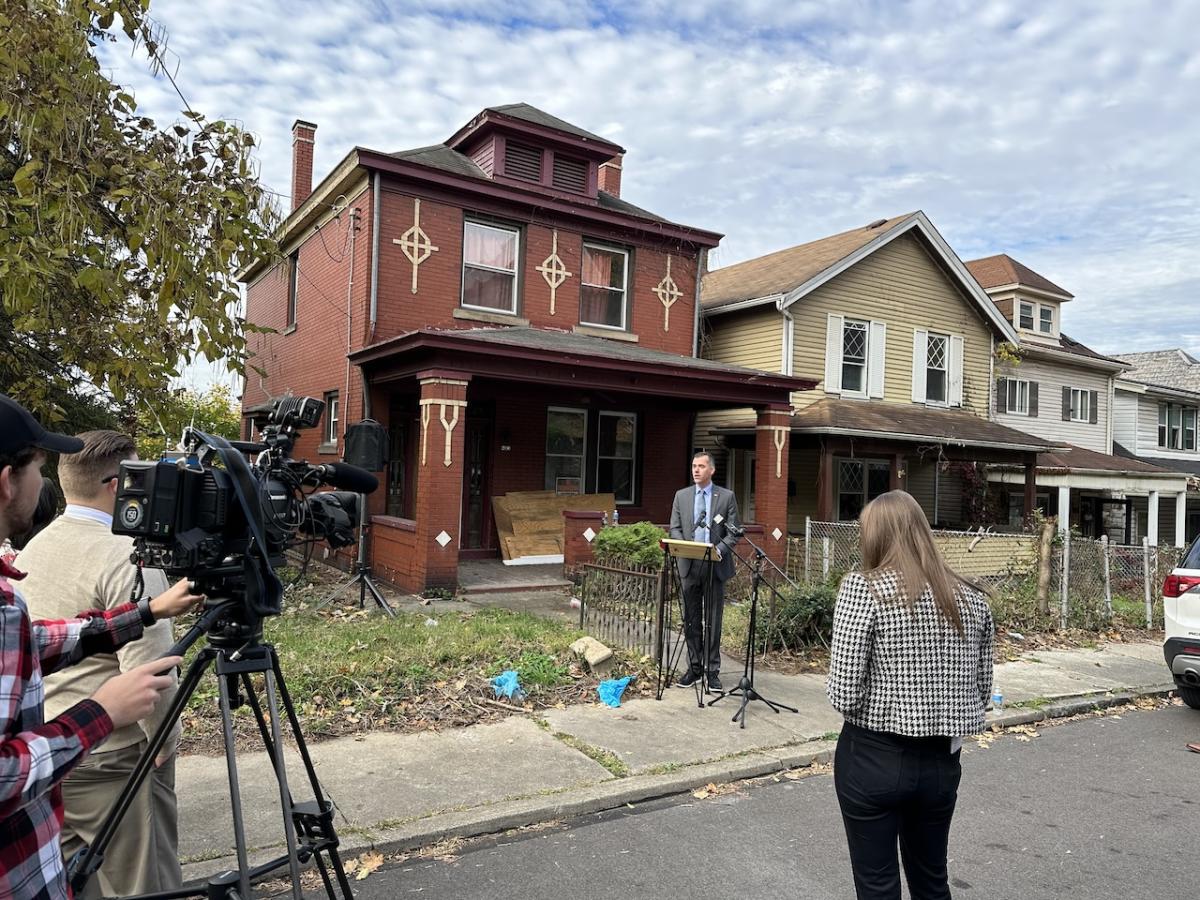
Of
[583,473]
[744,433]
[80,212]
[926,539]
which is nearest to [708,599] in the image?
[926,539]

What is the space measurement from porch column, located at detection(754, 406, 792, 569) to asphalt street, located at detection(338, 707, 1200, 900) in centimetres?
880

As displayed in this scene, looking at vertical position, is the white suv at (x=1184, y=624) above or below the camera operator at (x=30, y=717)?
below

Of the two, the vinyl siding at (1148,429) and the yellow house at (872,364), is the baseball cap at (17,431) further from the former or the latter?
the vinyl siding at (1148,429)

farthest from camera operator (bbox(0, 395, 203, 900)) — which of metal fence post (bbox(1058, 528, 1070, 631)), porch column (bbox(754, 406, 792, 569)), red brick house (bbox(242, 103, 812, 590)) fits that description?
porch column (bbox(754, 406, 792, 569))

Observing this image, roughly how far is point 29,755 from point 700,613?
5716mm

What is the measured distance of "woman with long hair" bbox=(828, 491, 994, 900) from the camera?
276 centimetres

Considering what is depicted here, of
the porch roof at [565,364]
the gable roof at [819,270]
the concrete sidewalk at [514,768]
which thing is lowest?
the concrete sidewalk at [514,768]

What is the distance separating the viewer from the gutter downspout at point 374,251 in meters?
13.1

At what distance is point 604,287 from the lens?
15602mm

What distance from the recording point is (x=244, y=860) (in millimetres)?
2379

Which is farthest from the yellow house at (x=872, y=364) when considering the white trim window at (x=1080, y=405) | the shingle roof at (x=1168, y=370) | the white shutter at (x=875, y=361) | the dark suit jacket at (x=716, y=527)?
the shingle roof at (x=1168, y=370)

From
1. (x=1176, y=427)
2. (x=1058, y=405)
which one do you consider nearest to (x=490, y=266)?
(x=1058, y=405)

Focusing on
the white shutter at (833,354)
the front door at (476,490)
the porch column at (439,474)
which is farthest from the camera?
the white shutter at (833,354)

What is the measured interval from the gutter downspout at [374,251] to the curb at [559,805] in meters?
9.71
